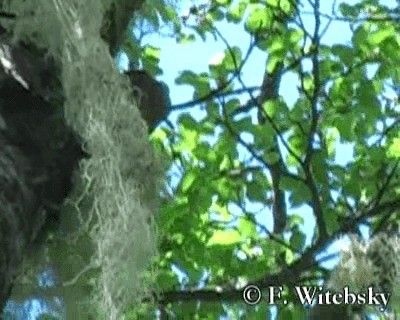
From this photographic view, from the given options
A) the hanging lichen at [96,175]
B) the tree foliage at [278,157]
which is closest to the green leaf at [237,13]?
the tree foliage at [278,157]

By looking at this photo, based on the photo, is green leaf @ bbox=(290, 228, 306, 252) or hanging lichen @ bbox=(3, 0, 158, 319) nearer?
Answer: hanging lichen @ bbox=(3, 0, 158, 319)

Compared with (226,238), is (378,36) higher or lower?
higher

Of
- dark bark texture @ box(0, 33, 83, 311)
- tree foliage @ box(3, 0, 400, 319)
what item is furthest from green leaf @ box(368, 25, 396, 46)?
dark bark texture @ box(0, 33, 83, 311)

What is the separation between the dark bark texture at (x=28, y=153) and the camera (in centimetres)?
126

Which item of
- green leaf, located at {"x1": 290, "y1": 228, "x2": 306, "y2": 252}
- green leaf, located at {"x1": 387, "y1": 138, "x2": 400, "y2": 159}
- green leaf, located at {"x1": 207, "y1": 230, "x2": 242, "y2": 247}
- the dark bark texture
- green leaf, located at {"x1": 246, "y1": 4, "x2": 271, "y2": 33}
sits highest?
green leaf, located at {"x1": 246, "y1": 4, "x2": 271, "y2": 33}

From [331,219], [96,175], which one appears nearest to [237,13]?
[331,219]

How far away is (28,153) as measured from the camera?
137cm

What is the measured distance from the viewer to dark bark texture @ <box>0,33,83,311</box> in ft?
4.14

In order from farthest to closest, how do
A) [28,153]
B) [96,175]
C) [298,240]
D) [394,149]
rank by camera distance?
[394,149] < [298,240] < [96,175] < [28,153]

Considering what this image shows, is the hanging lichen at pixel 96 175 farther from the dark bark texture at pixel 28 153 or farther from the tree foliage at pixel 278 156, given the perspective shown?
the tree foliage at pixel 278 156

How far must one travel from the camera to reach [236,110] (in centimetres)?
347

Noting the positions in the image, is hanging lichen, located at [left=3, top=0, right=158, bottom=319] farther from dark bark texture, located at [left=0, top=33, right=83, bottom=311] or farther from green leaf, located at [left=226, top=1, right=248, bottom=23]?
green leaf, located at [left=226, top=1, right=248, bottom=23]

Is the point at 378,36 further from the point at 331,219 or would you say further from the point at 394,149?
the point at 331,219

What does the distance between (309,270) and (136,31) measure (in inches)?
43.3
